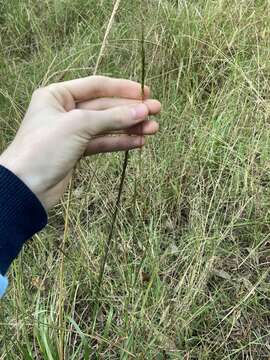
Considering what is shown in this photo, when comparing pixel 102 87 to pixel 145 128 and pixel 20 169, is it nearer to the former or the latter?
pixel 145 128

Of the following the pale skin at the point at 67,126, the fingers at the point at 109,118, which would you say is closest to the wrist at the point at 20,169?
the pale skin at the point at 67,126

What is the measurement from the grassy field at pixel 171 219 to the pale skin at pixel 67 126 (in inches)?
3.0

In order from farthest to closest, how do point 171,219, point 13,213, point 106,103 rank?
point 171,219
point 106,103
point 13,213

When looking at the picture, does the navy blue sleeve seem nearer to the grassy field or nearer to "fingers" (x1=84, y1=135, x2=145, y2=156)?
the grassy field

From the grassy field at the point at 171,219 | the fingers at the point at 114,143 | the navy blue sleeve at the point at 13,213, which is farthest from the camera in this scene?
the grassy field at the point at 171,219

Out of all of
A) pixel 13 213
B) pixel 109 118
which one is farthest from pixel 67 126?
pixel 13 213

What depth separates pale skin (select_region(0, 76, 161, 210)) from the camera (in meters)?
1.11

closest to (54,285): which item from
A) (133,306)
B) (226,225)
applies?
(133,306)

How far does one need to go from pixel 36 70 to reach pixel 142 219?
97 centimetres

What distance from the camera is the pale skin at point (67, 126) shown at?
1109 millimetres

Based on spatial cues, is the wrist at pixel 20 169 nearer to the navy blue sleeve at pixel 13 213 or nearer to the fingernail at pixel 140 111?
the navy blue sleeve at pixel 13 213

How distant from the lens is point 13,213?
110 cm

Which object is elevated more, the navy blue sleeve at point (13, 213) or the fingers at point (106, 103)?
the fingers at point (106, 103)

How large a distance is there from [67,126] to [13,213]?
194 mm
